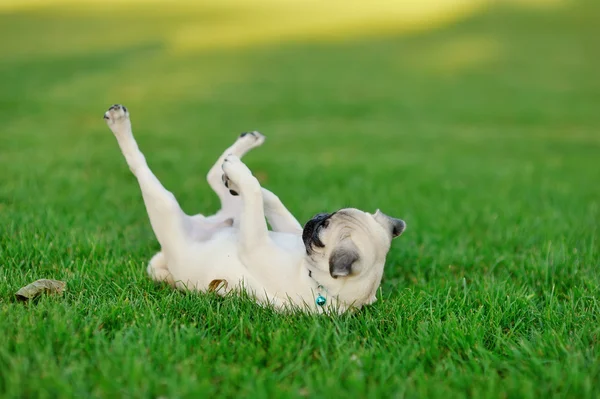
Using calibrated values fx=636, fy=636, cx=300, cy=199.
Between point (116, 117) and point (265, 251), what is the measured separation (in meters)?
1.19

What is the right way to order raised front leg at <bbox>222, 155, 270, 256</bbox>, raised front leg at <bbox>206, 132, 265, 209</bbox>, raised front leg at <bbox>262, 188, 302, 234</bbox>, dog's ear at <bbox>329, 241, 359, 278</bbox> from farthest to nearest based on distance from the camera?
raised front leg at <bbox>206, 132, 265, 209</bbox> → raised front leg at <bbox>262, 188, 302, 234</bbox> → raised front leg at <bbox>222, 155, 270, 256</bbox> → dog's ear at <bbox>329, 241, 359, 278</bbox>

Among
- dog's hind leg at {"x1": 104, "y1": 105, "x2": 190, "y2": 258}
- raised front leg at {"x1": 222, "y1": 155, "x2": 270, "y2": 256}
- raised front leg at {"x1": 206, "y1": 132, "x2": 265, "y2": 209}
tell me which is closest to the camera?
raised front leg at {"x1": 222, "y1": 155, "x2": 270, "y2": 256}

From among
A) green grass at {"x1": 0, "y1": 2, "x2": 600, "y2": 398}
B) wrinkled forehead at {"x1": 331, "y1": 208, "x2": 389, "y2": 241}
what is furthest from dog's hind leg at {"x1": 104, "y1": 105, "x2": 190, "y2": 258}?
wrinkled forehead at {"x1": 331, "y1": 208, "x2": 389, "y2": 241}

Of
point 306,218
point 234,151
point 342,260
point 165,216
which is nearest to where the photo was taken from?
point 342,260

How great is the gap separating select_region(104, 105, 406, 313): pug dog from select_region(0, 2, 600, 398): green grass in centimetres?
11

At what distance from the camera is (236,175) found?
10.4 feet

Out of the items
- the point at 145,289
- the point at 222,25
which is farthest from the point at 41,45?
the point at 145,289

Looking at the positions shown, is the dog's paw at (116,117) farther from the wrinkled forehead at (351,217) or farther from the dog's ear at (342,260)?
the dog's ear at (342,260)

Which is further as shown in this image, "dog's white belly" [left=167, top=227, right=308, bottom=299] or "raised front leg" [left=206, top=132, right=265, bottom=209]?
"raised front leg" [left=206, top=132, right=265, bottom=209]

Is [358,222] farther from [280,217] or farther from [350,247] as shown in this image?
[280,217]

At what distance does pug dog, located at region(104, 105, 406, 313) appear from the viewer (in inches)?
117

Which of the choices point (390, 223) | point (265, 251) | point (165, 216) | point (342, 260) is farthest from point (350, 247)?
point (165, 216)

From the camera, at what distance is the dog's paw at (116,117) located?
11.7 ft

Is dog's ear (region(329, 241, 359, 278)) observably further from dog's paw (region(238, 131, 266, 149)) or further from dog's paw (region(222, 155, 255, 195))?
dog's paw (region(238, 131, 266, 149))
